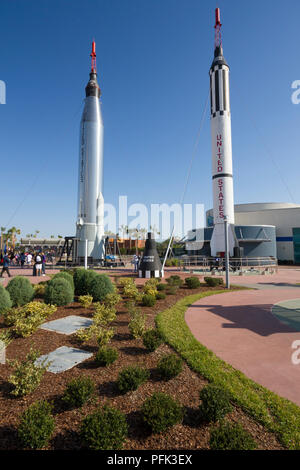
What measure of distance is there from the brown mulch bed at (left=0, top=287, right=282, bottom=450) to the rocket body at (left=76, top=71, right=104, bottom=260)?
25.3 meters

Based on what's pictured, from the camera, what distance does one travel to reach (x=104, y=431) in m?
2.86

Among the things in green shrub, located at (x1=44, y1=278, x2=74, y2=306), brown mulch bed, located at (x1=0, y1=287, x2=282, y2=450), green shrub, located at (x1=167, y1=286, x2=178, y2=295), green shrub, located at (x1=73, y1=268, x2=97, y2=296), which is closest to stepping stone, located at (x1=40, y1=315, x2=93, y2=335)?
brown mulch bed, located at (x1=0, y1=287, x2=282, y2=450)

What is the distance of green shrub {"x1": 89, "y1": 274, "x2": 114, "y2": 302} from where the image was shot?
10.4 meters

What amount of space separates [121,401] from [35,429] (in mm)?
1389

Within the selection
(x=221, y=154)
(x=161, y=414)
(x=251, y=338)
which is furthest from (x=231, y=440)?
(x=221, y=154)

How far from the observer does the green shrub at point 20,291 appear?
9.05 m

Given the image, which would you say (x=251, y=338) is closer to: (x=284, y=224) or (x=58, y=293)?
(x=58, y=293)

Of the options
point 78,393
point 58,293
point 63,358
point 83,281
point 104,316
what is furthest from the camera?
point 83,281

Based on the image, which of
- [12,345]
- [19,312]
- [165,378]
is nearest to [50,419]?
[165,378]

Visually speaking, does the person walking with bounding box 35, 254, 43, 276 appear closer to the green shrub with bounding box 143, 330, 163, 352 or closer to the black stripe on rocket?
the green shrub with bounding box 143, 330, 163, 352

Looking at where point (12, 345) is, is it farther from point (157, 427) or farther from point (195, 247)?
point (195, 247)

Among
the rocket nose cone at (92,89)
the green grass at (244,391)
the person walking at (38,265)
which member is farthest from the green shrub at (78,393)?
the rocket nose cone at (92,89)

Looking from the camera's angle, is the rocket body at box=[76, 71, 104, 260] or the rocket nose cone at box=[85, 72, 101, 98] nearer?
the rocket body at box=[76, 71, 104, 260]

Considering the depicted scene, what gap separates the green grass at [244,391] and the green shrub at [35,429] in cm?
286
